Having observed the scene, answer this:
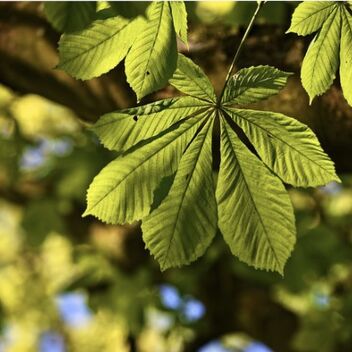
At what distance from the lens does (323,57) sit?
76 centimetres

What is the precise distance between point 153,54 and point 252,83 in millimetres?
111

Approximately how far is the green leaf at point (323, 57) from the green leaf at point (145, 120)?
12 centimetres

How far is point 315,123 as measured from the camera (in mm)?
996

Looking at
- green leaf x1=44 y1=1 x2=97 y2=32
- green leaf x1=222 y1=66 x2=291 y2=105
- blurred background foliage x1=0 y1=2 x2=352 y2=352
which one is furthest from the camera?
blurred background foliage x1=0 y1=2 x2=352 y2=352

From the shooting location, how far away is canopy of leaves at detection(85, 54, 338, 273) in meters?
0.74

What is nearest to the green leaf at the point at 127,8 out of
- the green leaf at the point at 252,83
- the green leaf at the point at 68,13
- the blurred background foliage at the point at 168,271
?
Result: the green leaf at the point at 68,13

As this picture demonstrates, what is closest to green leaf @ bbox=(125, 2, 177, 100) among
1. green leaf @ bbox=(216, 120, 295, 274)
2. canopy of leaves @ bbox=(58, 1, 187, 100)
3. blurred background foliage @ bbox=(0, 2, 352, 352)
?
canopy of leaves @ bbox=(58, 1, 187, 100)

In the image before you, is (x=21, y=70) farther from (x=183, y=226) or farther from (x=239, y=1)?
(x=183, y=226)

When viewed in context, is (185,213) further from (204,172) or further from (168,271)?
(168,271)

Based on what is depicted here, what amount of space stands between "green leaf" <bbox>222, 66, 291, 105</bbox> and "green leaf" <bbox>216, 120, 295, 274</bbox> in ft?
0.23

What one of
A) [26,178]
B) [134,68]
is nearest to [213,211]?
[134,68]

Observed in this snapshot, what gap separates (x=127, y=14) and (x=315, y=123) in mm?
439

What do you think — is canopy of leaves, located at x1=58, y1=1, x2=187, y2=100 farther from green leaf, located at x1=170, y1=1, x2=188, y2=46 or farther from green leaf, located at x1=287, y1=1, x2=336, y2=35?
green leaf, located at x1=287, y1=1, x2=336, y2=35

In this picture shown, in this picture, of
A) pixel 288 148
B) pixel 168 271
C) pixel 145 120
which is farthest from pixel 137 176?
pixel 168 271
